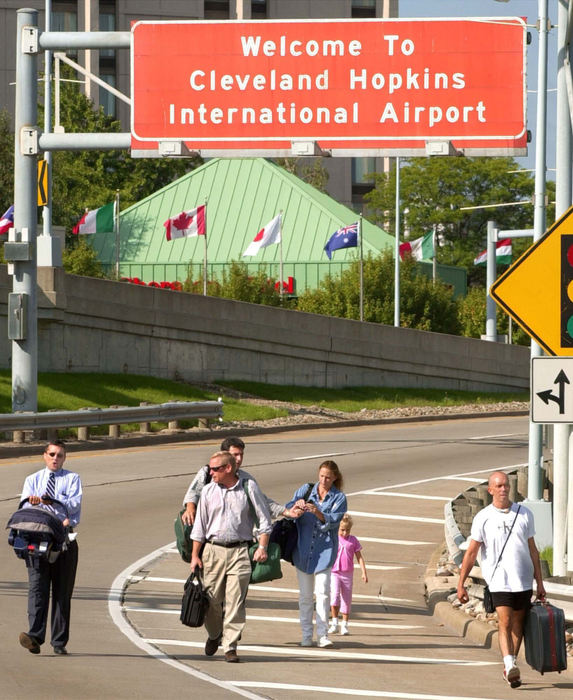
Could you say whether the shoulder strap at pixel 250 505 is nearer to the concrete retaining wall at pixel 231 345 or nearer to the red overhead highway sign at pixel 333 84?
the red overhead highway sign at pixel 333 84

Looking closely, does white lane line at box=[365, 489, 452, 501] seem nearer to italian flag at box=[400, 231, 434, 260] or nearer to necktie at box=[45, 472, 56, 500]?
necktie at box=[45, 472, 56, 500]

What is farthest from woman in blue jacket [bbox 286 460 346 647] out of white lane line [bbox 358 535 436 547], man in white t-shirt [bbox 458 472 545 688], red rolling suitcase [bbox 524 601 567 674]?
white lane line [bbox 358 535 436 547]

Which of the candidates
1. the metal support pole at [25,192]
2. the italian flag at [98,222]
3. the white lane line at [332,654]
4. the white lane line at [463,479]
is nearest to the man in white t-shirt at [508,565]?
the white lane line at [332,654]

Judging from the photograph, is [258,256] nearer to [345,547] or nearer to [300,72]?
[300,72]

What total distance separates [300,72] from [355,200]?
283ft

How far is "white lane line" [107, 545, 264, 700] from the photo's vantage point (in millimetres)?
10867

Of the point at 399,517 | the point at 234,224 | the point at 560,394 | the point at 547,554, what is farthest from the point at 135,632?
the point at 234,224

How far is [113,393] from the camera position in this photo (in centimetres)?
3856

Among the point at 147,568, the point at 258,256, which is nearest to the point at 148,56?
the point at 147,568

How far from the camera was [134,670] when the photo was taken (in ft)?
36.7

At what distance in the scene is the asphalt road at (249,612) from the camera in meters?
11.0

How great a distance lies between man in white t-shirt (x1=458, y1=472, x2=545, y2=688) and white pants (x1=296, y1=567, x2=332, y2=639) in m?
1.87

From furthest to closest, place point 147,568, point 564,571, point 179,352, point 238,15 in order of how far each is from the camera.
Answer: point 238,15
point 179,352
point 147,568
point 564,571

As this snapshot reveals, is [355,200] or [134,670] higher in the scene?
[355,200]
